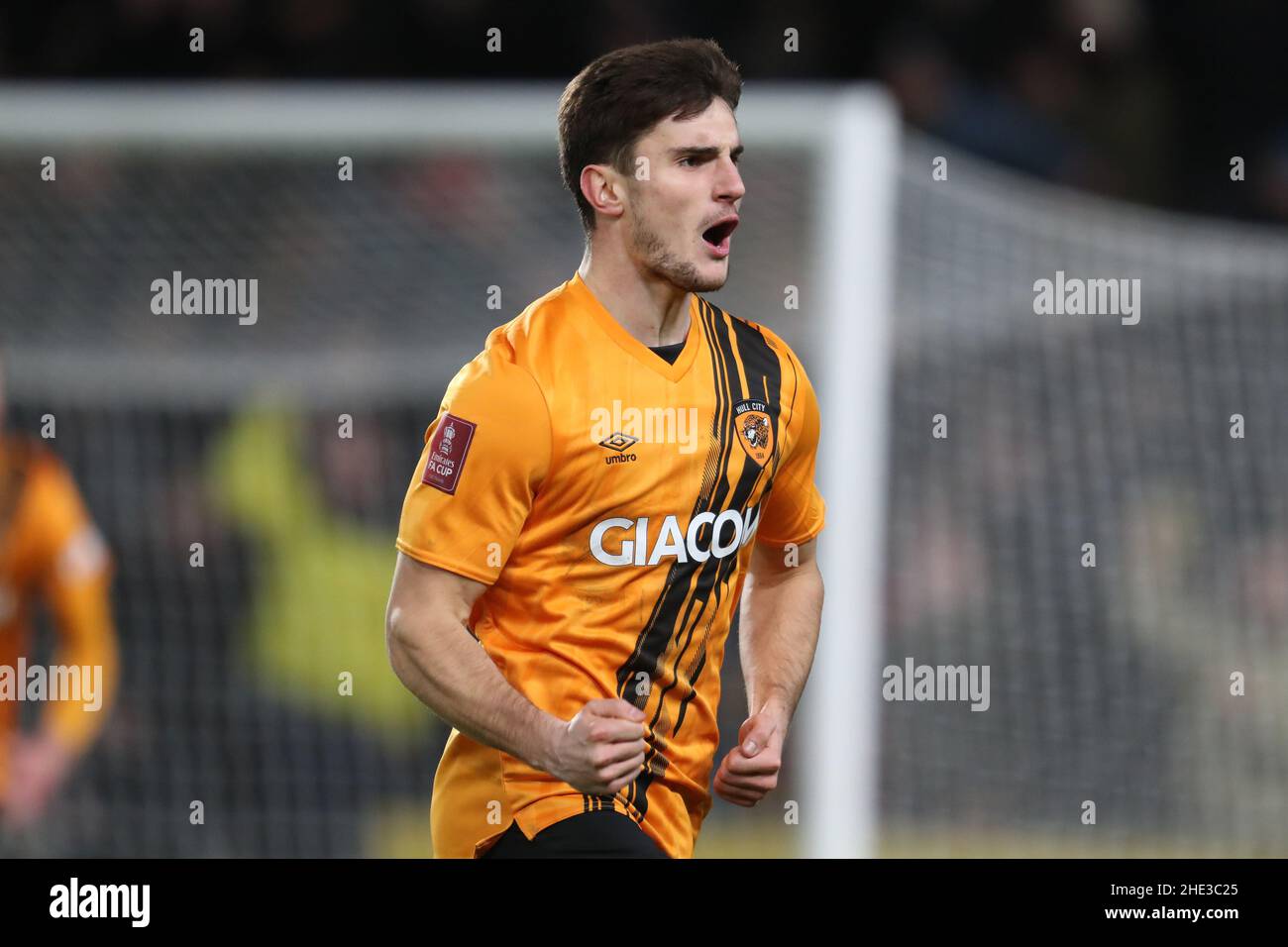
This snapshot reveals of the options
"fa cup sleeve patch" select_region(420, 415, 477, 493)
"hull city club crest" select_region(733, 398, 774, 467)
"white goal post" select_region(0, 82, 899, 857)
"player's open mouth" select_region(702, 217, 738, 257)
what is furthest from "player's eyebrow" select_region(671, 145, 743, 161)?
"white goal post" select_region(0, 82, 899, 857)

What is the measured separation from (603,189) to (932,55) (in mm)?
6331

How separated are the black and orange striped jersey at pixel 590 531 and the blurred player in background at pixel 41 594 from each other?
228 centimetres

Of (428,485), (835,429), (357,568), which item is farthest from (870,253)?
(428,485)

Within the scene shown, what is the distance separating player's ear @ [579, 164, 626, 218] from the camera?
2.92 m

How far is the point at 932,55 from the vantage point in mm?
8859

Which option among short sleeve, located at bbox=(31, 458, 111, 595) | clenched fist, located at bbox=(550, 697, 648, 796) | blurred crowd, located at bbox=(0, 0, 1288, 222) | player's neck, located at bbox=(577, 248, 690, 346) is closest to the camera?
clenched fist, located at bbox=(550, 697, 648, 796)

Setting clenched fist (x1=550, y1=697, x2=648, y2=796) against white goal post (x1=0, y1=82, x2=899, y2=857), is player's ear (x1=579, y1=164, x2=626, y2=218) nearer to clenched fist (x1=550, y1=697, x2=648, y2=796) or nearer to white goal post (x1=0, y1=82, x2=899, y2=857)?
clenched fist (x1=550, y1=697, x2=648, y2=796)

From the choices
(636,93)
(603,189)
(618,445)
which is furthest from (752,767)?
(636,93)

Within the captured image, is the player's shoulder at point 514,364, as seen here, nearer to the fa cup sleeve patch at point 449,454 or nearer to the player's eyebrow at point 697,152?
the fa cup sleeve patch at point 449,454

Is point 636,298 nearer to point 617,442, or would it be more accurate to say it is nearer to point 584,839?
point 617,442

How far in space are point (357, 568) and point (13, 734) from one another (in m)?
1.80

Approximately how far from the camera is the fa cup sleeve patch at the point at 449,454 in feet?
8.97

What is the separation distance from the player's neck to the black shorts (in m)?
0.79

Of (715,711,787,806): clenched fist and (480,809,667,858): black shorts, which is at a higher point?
(715,711,787,806): clenched fist
